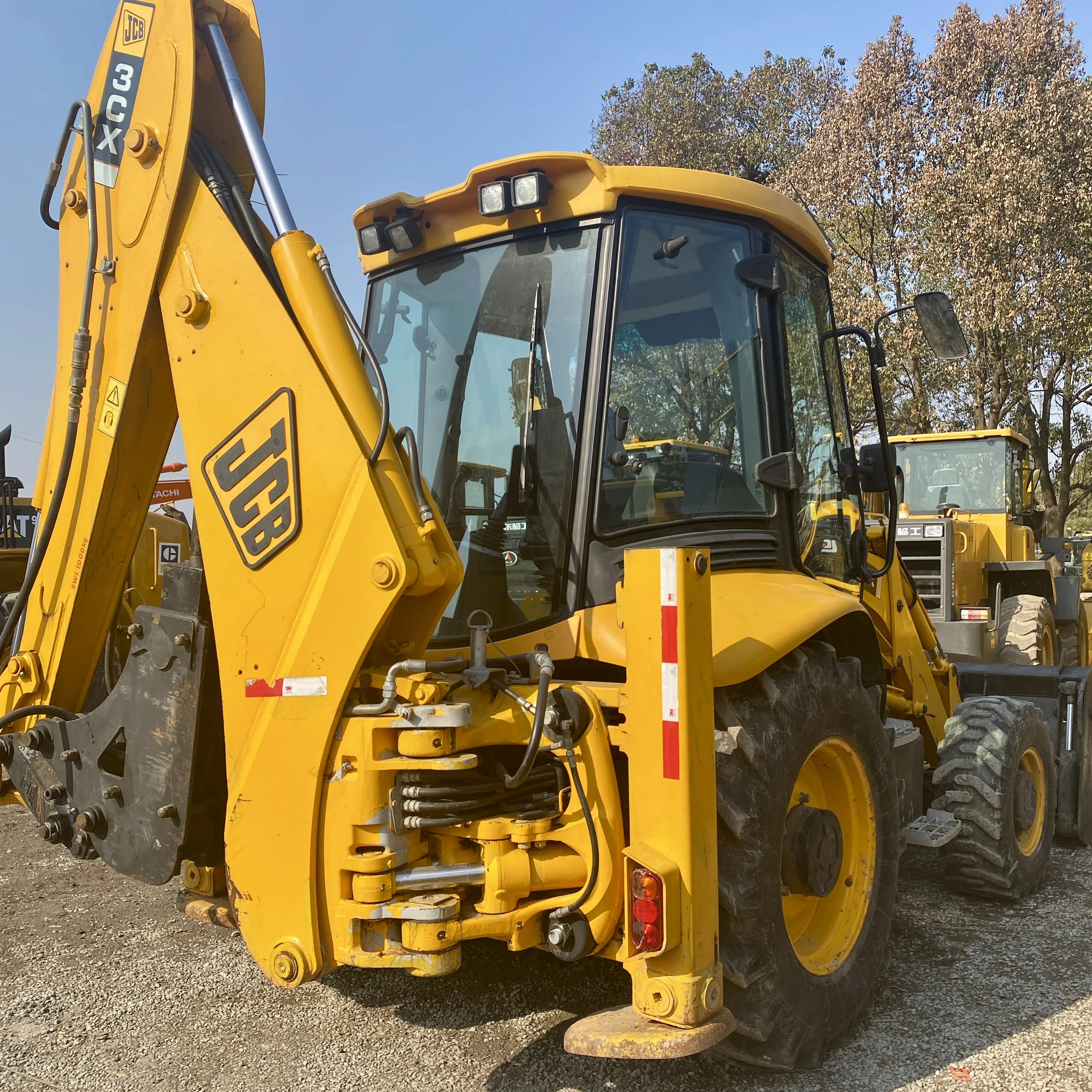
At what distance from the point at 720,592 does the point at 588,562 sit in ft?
1.35

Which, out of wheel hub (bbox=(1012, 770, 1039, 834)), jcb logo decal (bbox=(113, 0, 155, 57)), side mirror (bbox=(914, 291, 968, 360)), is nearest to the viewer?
jcb logo decal (bbox=(113, 0, 155, 57))

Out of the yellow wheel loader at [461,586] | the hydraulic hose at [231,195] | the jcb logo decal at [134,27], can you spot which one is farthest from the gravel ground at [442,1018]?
the jcb logo decal at [134,27]

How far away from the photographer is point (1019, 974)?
361 cm

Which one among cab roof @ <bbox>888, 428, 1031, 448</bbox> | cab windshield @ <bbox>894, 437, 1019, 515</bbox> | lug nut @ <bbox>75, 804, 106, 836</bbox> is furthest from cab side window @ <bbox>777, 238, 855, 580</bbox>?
cab windshield @ <bbox>894, 437, 1019, 515</bbox>

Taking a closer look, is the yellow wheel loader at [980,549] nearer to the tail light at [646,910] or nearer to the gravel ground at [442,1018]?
the gravel ground at [442,1018]

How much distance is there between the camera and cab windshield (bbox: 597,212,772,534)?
3115 millimetres

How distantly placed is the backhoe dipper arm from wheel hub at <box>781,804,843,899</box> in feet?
4.08

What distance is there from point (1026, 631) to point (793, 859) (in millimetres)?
7198

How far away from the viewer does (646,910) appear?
2432 mm

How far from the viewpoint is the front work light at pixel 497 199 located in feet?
10.4

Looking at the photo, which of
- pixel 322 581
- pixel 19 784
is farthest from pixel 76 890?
pixel 322 581

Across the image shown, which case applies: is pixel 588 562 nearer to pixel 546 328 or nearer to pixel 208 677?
pixel 546 328

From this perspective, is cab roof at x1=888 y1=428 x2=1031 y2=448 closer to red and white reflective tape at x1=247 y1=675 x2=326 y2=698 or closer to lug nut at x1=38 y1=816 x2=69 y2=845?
red and white reflective tape at x1=247 y1=675 x2=326 y2=698

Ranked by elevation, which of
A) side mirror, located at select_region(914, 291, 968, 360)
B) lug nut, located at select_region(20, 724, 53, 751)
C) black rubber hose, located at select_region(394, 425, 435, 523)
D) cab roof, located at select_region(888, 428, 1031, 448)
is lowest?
lug nut, located at select_region(20, 724, 53, 751)
